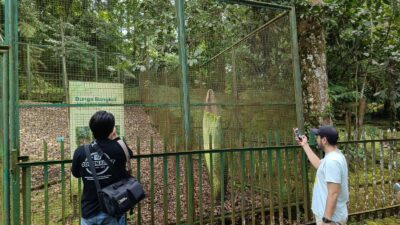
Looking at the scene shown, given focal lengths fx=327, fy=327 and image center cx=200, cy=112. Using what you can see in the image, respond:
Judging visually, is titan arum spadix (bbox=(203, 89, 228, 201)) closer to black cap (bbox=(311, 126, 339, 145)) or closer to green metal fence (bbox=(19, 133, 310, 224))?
green metal fence (bbox=(19, 133, 310, 224))

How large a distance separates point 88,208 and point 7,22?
6.37ft

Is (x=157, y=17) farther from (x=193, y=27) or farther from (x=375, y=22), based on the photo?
(x=375, y=22)

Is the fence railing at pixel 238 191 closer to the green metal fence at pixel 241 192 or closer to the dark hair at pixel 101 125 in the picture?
the green metal fence at pixel 241 192

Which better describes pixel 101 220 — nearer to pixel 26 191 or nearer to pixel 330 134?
pixel 26 191

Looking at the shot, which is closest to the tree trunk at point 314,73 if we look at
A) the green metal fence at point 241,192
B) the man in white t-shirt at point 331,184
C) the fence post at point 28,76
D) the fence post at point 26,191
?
the green metal fence at point 241,192

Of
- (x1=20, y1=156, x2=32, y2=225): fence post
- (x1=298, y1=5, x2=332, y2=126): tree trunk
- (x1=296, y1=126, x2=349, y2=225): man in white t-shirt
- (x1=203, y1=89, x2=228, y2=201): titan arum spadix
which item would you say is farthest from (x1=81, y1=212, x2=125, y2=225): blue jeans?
(x1=298, y1=5, x2=332, y2=126): tree trunk

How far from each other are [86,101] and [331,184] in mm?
2583

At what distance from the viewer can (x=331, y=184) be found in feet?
9.29

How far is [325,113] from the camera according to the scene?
5484mm

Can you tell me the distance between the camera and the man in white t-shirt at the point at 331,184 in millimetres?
2840

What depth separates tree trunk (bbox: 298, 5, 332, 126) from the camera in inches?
217

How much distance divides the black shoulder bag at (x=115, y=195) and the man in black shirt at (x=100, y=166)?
3 centimetres

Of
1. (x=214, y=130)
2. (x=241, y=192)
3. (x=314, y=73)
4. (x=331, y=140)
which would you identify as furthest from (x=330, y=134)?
(x=314, y=73)

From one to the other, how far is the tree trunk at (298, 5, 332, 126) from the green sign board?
3.28m
